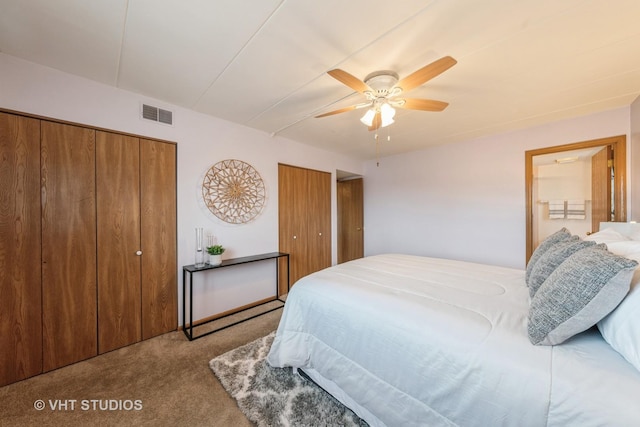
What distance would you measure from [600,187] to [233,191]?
14.6 ft

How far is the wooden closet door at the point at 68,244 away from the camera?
1859 millimetres

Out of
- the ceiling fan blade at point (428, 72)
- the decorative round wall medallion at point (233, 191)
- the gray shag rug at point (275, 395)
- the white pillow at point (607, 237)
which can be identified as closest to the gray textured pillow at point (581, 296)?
the white pillow at point (607, 237)

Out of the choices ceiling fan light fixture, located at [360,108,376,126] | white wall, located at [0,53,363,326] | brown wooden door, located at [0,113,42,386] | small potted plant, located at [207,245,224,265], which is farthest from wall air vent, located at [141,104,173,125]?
ceiling fan light fixture, located at [360,108,376,126]

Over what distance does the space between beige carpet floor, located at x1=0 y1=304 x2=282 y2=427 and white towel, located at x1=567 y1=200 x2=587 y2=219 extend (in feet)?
14.5

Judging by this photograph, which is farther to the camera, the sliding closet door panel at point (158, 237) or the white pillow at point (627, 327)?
the sliding closet door panel at point (158, 237)

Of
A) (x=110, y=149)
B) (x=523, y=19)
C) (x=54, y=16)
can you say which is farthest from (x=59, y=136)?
(x=523, y=19)

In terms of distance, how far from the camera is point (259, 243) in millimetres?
3234

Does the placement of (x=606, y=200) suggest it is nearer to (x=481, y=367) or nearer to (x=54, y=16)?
(x=481, y=367)

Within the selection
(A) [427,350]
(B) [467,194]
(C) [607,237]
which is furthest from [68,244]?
(B) [467,194]

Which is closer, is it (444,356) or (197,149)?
(444,356)

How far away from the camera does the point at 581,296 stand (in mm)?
909

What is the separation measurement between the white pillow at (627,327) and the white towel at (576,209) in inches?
120

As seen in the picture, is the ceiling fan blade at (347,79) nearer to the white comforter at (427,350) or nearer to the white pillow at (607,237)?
the white comforter at (427,350)

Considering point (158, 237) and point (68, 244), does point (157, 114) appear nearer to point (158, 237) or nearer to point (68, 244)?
point (158, 237)
